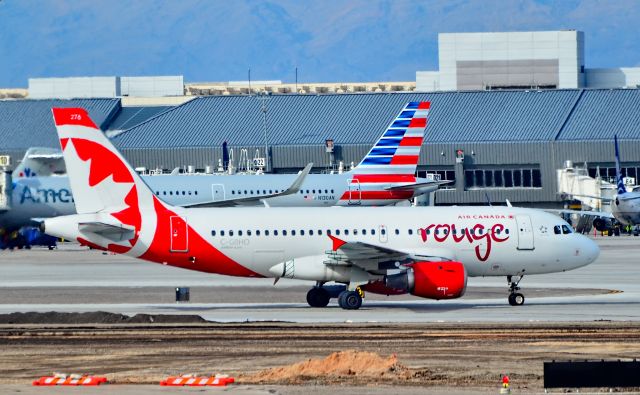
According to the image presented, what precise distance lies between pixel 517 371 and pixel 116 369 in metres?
9.05

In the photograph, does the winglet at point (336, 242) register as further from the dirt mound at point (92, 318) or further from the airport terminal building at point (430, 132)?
the airport terminal building at point (430, 132)

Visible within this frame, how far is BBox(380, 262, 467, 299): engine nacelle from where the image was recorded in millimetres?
45625

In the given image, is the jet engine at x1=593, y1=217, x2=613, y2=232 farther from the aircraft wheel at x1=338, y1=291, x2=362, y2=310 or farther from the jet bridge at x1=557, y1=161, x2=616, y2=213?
the aircraft wheel at x1=338, y1=291, x2=362, y2=310

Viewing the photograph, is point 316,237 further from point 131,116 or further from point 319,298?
point 131,116

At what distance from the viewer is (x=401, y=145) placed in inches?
3263

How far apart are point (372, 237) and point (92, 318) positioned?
10419 mm

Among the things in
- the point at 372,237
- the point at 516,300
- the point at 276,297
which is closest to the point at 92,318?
the point at 372,237

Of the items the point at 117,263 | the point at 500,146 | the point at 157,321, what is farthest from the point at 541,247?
the point at 500,146

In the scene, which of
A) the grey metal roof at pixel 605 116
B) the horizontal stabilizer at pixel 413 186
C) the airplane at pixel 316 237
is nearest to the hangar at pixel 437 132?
the grey metal roof at pixel 605 116

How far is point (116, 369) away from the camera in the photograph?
3130 cm

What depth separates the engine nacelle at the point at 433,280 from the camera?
45625 mm

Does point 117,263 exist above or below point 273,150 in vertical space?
below

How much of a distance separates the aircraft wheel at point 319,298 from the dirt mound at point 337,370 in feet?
55.7

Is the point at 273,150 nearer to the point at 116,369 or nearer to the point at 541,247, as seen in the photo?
the point at 541,247
